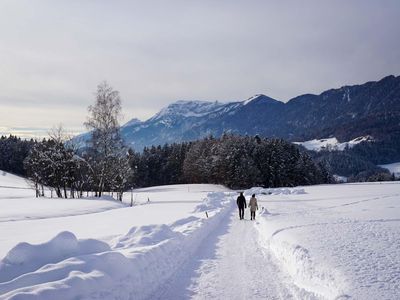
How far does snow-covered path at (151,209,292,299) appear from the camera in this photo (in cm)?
823

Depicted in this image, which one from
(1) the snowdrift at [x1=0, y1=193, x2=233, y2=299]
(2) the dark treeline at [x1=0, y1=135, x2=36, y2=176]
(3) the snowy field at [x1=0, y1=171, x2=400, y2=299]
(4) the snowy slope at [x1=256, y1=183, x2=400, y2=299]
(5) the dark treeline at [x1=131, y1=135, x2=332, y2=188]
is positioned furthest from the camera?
(2) the dark treeline at [x1=0, y1=135, x2=36, y2=176]

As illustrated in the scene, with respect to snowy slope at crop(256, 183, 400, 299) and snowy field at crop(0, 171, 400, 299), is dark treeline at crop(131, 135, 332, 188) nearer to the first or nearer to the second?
snowy slope at crop(256, 183, 400, 299)

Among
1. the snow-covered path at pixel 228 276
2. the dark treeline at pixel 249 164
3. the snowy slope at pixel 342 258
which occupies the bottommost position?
the snow-covered path at pixel 228 276

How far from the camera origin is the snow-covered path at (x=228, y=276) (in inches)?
324

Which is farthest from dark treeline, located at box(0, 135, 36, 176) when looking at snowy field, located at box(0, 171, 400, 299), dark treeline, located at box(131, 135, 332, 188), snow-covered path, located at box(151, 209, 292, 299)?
snow-covered path, located at box(151, 209, 292, 299)

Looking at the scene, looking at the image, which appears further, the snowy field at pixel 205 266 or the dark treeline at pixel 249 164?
the dark treeline at pixel 249 164

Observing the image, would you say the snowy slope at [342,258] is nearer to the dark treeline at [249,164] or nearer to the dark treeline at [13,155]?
the dark treeline at [249,164]

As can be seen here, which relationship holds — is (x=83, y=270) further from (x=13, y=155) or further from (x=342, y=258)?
(x=13, y=155)

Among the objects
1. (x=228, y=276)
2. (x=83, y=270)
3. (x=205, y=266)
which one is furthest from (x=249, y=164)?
(x=83, y=270)

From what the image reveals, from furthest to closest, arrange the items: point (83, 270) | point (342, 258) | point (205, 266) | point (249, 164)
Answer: point (249, 164)
point (205, 266)
point (342, 258)
point (83, 270)

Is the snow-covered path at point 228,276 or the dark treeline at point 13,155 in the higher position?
the dark treeline at point 13,155

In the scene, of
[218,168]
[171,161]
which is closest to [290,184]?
[218,168]

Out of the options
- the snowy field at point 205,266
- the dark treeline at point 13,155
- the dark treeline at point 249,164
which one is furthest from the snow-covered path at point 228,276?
the dark treeline at point 13,155

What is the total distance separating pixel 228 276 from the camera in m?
9.77
